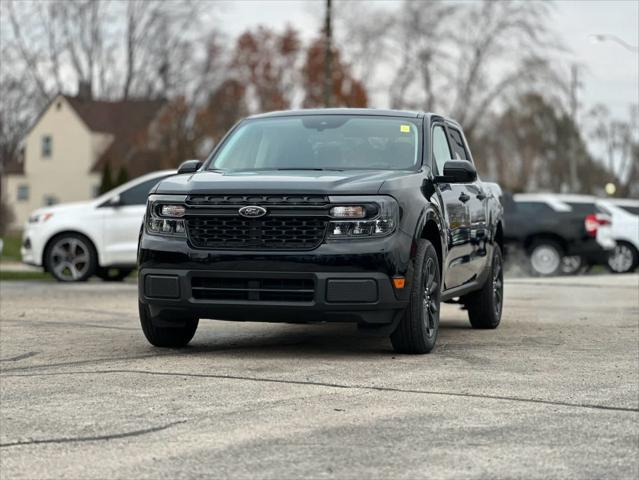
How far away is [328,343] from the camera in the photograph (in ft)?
33.6

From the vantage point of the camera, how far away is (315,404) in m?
7.10

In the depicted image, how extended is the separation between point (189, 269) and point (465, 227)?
106 inches

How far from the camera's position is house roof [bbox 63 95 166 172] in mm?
68188

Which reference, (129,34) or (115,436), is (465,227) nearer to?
(115,436)

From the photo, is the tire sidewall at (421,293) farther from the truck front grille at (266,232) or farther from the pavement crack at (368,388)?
the pavement crack at (368,388)

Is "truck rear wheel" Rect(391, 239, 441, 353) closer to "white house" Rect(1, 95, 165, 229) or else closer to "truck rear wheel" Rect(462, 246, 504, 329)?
"truck rear wheel" Rect(462, 246, 504, 329)

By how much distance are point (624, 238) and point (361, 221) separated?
20.0 metres

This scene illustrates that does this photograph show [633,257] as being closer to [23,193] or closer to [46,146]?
[46,146]

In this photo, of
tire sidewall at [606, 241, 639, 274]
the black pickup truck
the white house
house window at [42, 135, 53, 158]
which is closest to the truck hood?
the black pickup truck

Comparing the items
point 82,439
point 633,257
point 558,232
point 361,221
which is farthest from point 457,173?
point 633,257

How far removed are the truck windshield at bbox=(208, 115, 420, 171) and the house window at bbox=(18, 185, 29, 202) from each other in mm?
65385

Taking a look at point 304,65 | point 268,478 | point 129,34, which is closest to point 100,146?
point 129,34

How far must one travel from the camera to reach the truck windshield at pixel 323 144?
9.89 metres

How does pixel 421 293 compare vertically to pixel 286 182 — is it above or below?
below
